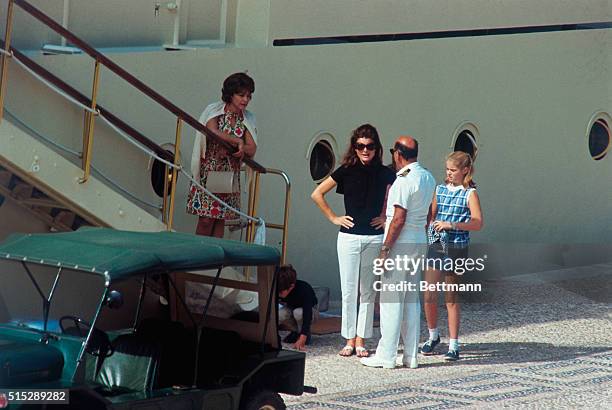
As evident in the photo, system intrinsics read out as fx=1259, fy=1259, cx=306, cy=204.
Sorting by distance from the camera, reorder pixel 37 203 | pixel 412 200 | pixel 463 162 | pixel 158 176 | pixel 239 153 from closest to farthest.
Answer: pixel 412 200, pixel 37 203, pixel 239 153, pixel 463 162, pixel 158 176

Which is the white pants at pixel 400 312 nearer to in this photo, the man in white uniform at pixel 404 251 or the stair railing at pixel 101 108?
the man in white uniform at pixel 404 251

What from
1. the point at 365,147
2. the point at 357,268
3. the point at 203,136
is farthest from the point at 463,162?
the point at 203,136

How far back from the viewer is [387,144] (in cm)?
1331

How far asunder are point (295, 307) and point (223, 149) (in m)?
1.41

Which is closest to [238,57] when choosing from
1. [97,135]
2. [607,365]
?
[97,135]

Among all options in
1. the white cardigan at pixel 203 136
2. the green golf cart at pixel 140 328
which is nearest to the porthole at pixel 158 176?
the white cardigan at pixel 203 136

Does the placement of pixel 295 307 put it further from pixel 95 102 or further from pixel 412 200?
pixel 95 102

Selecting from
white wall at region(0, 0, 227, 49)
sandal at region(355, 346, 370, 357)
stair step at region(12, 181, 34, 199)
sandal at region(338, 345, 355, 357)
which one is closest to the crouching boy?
sandal at region(338, 345, 355, 357)

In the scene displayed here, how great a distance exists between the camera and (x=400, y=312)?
9633 millimetres

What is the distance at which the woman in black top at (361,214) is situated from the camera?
986cm

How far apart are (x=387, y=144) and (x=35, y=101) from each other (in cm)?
451

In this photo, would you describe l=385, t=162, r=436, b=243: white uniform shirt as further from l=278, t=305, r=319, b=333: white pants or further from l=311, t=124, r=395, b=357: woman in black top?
l=278, t=305, r=319, b=333: white pants

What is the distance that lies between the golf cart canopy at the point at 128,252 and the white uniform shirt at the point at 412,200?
2506mm

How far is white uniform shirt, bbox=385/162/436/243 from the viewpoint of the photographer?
376 inches
